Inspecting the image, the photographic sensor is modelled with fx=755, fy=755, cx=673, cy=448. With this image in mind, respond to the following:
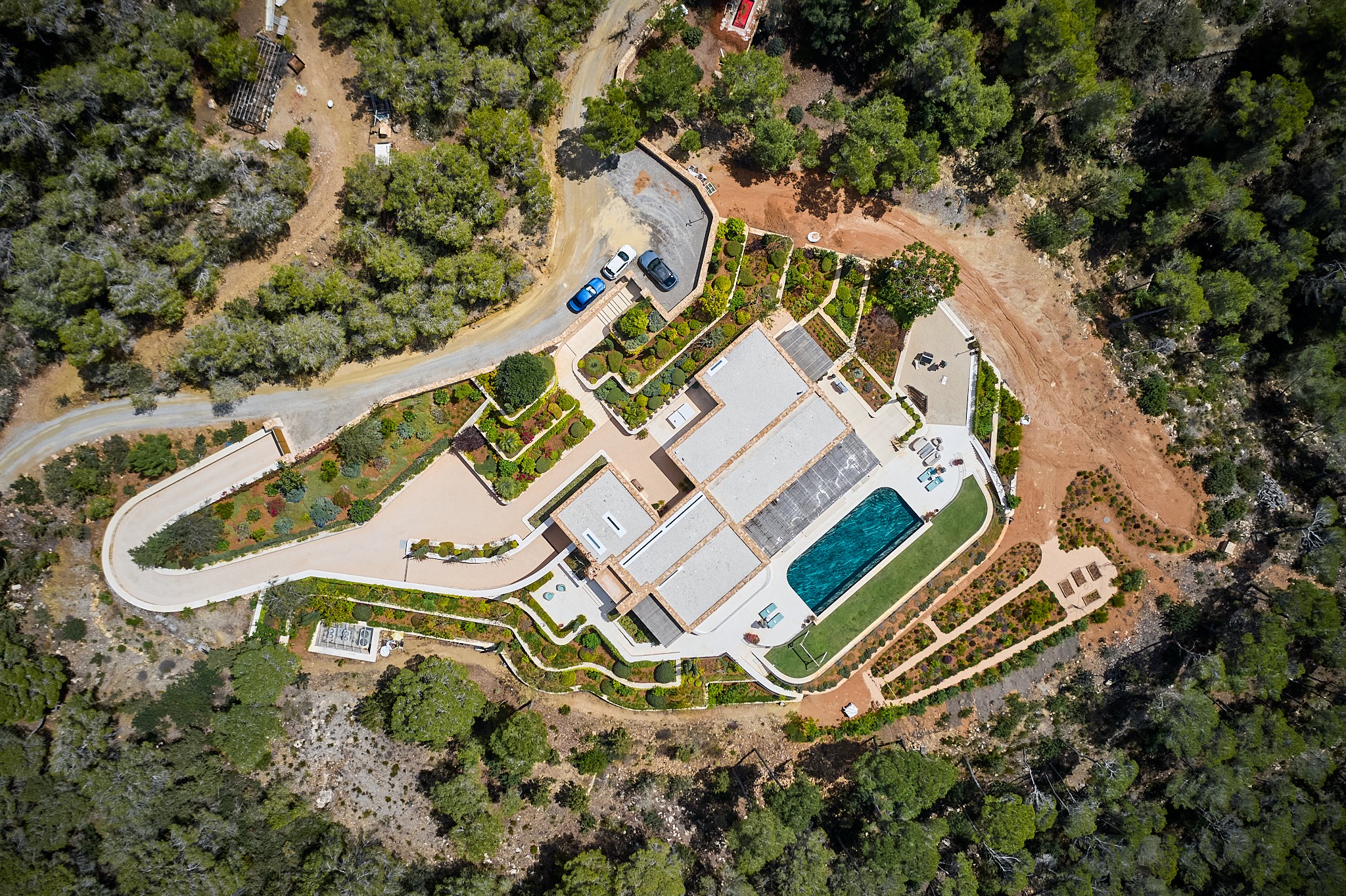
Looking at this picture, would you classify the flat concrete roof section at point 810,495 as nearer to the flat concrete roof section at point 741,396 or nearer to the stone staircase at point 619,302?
the flat concrete roof section at point 741,396

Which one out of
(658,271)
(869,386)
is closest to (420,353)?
(658,271)

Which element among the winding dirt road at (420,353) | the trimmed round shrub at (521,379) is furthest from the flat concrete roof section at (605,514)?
the winding dirt road at (420,353)

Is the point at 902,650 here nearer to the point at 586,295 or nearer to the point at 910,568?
the point at 910,568

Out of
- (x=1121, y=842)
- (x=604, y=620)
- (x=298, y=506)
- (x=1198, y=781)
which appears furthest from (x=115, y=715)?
(x=1198, y=781)

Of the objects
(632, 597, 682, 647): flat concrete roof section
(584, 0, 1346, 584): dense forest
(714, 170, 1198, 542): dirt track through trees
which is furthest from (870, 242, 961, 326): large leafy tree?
(632, 597, 682, 647): flat concrete roof section

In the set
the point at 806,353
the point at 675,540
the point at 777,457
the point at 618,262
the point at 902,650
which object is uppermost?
the point at 618,262

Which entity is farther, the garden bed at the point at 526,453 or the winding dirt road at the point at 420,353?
the garden bed at the point at 526,453

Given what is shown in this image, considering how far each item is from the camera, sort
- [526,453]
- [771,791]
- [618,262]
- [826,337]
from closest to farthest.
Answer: [771,791], [618,262], [526,453], [826,337]
